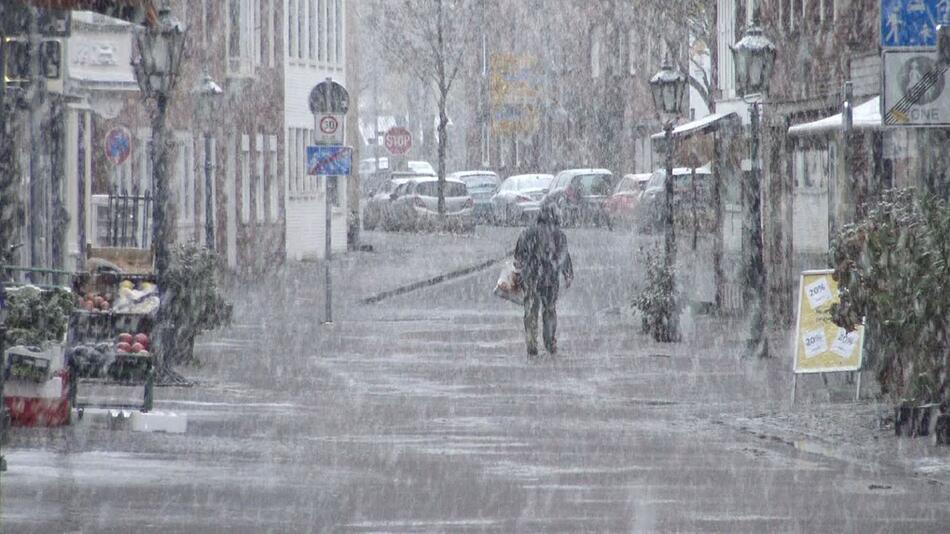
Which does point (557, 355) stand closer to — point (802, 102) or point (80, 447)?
point (802, 102)

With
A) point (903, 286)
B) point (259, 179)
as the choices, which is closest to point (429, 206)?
point (259, 179)

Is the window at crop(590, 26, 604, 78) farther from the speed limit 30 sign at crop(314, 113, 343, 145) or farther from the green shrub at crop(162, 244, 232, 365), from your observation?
the green shrub at crop(162, 244, 232, 365)

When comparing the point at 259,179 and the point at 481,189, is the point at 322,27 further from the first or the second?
the point at 481,189

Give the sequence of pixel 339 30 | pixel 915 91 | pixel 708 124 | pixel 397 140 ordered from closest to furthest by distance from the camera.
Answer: pixel 915 91, pixel 708 124, pixel 339 30, pixel 397 140

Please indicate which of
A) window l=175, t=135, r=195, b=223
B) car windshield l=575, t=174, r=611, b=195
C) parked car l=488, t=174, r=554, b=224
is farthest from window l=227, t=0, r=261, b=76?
parked car l=488, t=174, r=554, b=224

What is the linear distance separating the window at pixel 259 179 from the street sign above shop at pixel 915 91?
2951 cm

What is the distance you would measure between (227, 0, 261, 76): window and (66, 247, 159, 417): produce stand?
67.8 ft

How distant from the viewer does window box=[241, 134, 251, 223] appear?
42.1 meters

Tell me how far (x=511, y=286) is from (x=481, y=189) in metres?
46.0

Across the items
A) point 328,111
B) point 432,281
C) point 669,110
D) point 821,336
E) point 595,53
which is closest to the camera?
point 821,336

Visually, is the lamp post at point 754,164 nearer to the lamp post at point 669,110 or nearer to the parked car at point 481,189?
the lamp post at point 669,110

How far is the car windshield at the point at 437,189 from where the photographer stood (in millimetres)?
61250

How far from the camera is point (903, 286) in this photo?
570 inches

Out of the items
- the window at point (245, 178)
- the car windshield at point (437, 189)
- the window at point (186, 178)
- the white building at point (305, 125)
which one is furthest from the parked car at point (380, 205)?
the window at point (186, 178)
